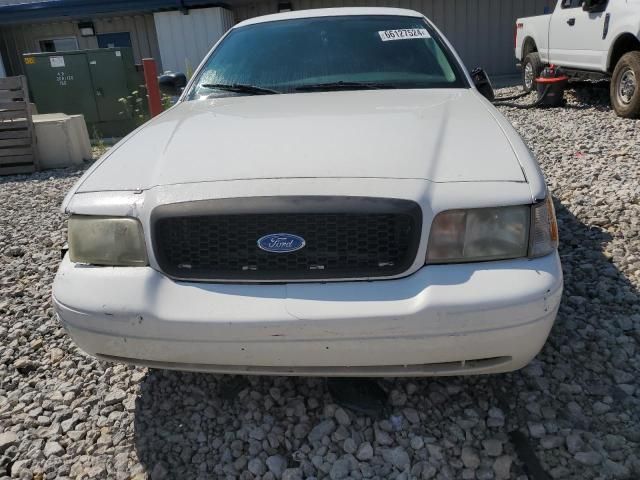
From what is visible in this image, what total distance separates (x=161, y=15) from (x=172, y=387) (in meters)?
12.1

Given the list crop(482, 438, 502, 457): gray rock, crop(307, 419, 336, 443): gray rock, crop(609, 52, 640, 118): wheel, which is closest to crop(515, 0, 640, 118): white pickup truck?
crop(609, 52, 640, 118): wheel

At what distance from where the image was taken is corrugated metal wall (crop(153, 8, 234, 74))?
1212 cm

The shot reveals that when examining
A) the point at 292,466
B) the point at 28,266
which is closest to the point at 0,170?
the point at 28,266

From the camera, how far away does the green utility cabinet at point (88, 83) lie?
8.90 metres

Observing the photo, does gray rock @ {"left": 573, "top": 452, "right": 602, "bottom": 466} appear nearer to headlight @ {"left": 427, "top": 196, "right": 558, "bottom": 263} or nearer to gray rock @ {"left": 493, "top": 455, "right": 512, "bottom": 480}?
gray rock @ {"left": 493, "top": 455, "right": 512, "bottom": 480}

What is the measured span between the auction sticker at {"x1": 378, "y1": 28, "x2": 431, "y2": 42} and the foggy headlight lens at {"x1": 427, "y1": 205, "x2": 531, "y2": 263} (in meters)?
1.83

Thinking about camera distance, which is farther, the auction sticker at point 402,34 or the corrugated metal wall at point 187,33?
the corrugated metal wall at point 187,33

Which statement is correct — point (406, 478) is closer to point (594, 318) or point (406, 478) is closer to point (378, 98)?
point (594, 318)

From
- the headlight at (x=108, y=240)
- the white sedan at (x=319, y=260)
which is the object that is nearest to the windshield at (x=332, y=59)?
the white sedan at (x=319, y=260)

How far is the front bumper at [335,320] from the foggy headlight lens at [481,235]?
4cm

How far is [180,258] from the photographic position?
1.76 m

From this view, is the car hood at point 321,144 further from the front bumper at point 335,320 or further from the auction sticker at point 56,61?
the auction sticker at point 56,61

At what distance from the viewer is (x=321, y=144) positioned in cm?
197

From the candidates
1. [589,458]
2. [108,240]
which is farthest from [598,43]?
[108,240]
